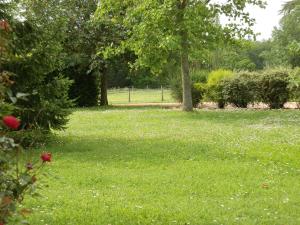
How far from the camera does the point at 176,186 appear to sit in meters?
8.27

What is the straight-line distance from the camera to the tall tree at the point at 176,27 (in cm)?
2211

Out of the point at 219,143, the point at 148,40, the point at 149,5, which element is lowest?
the point at 219,143

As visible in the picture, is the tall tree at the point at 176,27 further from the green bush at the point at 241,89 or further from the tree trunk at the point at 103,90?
the tree trunk at the point at 103,90

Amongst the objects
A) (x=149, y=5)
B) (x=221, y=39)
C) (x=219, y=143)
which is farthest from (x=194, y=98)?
(x=219, y=143)

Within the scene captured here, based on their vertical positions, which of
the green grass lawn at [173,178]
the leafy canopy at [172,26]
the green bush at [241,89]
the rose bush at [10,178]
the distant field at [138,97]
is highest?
the leafy canopy at [172,26]

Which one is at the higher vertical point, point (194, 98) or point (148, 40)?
point (148, 40)

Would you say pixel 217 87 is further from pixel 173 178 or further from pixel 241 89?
pixel 173 178

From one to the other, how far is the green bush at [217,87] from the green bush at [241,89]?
0.31 metres

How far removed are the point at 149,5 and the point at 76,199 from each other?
1655cm

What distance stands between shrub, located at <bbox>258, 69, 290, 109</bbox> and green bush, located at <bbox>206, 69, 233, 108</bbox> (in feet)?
8.04

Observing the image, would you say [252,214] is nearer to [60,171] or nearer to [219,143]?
[60,171]

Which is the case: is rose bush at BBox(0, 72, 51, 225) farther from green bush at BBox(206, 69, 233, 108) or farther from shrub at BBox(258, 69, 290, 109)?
green bush at BBox(206, 69, 233, 108)

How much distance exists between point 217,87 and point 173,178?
2036cm

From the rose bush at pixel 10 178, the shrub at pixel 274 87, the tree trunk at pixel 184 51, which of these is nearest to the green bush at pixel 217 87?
the shrub at pixel 274 87
